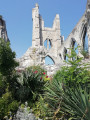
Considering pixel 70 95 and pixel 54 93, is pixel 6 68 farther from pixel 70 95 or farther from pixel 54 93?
pixel 70 95

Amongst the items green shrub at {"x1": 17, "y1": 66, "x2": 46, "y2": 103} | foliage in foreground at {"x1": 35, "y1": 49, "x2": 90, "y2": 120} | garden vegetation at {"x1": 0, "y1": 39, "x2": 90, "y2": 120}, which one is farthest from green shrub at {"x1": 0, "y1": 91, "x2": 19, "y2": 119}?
foliage in foreground at {"x1": 35, "y1": 49, "x2": 90, "y2": 120}

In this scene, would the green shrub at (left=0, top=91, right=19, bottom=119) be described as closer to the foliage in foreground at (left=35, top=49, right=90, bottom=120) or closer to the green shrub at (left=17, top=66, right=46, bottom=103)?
the green shrub at (left=17, top=66, right=46, bottom=103)

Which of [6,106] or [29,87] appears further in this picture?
[29,87]

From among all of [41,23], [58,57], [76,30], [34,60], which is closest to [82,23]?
[76,30]

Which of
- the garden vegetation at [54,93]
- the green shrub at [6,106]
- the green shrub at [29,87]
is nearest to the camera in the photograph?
the garden vegetation at [54,93]

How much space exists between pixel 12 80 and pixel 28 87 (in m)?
0.61

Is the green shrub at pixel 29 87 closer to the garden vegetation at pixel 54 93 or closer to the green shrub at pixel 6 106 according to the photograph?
the garden vegetation at pixel 54 93

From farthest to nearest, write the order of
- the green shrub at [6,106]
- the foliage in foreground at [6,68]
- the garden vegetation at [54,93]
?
1. the foliage in foreground at [6,68]
2. the green shrub at [6,106]
3. the garden vegetation at [54,93]

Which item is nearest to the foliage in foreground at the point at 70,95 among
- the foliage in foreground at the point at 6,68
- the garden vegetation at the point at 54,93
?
the garden vegetation at the point at 54,93

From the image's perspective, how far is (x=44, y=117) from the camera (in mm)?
2533

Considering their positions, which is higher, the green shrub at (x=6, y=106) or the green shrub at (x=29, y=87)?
the green shrub at (x=29, y=87)

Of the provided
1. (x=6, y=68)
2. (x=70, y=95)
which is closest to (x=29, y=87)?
(x=6, y=68)

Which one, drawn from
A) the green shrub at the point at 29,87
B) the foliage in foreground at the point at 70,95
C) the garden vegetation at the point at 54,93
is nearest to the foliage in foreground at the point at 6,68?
the garden vegetation at the point at 54,93

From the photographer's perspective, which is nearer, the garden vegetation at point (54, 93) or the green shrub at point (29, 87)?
the garden vegetation at point (54, 93)
